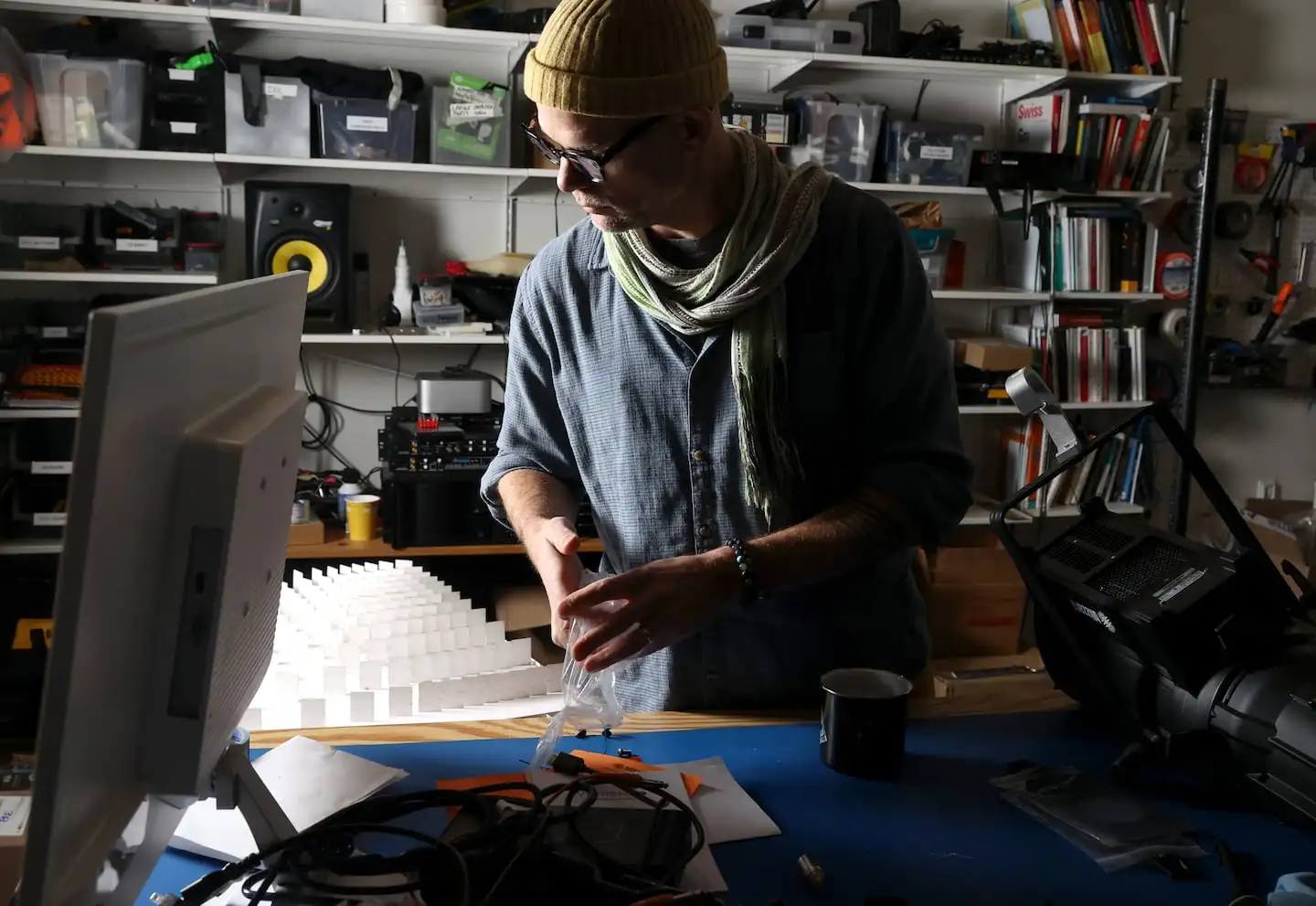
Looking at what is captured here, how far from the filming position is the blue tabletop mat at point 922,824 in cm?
91

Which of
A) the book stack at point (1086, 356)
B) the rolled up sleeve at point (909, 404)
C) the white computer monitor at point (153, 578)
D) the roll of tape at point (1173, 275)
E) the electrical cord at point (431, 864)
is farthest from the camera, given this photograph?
the roll of tape at point (1173, 275)

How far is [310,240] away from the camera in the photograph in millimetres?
3107

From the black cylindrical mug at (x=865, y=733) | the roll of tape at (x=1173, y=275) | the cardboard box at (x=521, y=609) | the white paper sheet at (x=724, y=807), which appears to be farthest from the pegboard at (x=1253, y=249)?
the white paper sheet at (x=724, y=807)

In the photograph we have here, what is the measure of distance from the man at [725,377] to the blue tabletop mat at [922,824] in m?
0.16

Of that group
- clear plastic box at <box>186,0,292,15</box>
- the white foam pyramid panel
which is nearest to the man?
the white foam pyramid panel

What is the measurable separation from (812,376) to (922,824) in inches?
22.1

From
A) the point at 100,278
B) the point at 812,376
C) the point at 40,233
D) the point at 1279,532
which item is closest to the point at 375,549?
the point at 100,278

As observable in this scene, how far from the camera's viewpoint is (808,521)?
127 centimetres

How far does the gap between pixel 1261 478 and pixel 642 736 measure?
370 cm

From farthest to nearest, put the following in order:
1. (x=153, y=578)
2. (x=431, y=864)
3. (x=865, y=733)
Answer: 1. (x=865, y=733)
2. (x=431, y=864)
3. (x=153, y=578)

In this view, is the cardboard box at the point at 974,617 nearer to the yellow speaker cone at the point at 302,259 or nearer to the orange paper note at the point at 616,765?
the yellow speaker cone at the point at 302,259

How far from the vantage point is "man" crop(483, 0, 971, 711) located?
122cm

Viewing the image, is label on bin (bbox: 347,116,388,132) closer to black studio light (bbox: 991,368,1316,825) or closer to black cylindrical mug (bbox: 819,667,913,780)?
black studio light (bbox: 991,368,1316,825)

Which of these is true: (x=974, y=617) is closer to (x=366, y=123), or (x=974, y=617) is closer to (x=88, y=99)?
(x=366, y=123)
